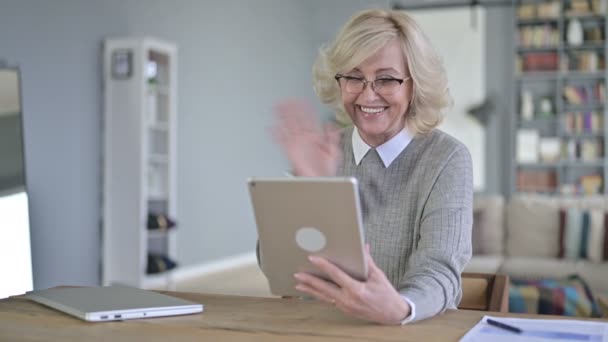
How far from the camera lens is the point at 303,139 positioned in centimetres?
164

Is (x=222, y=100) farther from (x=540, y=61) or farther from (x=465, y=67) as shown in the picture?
(x=540, y=61)

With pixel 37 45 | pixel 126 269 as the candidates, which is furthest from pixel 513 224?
pixel 37 45

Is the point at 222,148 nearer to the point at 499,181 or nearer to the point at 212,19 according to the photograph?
the point at 212,19

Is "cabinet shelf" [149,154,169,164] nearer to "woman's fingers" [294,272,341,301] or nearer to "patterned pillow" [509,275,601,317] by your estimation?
"patterned pillow" [509,275,601,317]

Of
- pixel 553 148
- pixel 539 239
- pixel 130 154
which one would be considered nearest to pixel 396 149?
pixel 539 239

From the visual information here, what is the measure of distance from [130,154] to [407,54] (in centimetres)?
398

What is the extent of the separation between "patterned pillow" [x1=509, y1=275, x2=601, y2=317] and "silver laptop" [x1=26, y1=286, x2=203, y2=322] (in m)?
2.46

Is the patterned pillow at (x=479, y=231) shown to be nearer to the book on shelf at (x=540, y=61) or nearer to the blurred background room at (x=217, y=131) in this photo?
the blurred background room at (x=217, y=131)

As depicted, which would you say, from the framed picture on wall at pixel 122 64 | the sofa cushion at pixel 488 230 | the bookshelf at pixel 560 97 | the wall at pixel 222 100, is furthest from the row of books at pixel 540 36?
the framed picture on wall at pixel 122 64

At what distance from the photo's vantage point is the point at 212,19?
7.10 meters

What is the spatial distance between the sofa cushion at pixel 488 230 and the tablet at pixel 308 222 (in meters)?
3.99

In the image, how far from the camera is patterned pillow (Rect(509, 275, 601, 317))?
3.66 metres

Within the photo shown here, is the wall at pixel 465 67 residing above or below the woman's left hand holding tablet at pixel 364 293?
above

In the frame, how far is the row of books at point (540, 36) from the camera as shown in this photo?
8.75m
